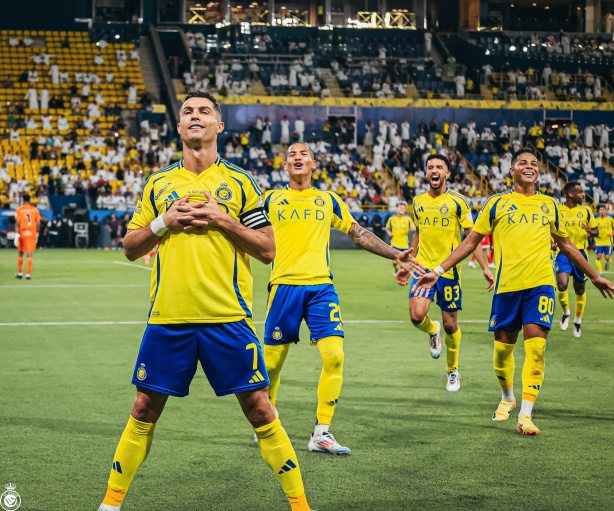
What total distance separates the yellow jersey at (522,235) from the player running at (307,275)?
53.3 inches

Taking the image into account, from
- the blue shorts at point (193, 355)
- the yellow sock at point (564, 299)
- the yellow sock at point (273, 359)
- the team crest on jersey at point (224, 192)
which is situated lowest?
the yellow sock at point (564, 299)

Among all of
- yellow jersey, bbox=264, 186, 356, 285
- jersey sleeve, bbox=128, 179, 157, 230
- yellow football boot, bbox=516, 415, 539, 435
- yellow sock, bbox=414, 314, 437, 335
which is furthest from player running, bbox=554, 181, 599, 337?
Answer: jersey sleeve, bbox=128, 179, 157, 230

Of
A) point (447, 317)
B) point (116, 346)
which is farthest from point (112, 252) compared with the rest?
point (447, 317)

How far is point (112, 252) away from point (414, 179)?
15.2 m

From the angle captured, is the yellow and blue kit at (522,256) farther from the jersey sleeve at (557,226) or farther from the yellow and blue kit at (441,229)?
the yellow and blue kit at (441,229)

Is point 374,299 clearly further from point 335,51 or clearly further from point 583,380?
point 335,51

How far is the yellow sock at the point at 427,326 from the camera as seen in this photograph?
9943mm

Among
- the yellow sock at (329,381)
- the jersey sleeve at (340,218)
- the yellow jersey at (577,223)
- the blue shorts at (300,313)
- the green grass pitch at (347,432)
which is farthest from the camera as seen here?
the yellow jersey at (577,223)

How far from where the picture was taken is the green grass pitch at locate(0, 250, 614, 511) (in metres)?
5.42

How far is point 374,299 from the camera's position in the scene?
1822cm

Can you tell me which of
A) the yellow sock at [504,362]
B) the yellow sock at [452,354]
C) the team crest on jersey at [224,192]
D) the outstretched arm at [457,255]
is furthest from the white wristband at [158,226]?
the yellow sock at [452,354]

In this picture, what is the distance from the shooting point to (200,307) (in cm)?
457

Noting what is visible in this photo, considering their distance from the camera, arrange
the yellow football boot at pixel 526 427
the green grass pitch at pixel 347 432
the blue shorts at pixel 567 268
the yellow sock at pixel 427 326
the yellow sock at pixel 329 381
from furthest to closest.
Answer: the blue shorts at pixel 567 268
the yellow sock at pixel 427 326
the yellow football boot at pixel 526 427
the yellow sock at pixel 329 381
the green grass pitch at pixel 347 432

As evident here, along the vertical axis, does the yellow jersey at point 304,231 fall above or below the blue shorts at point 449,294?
above
